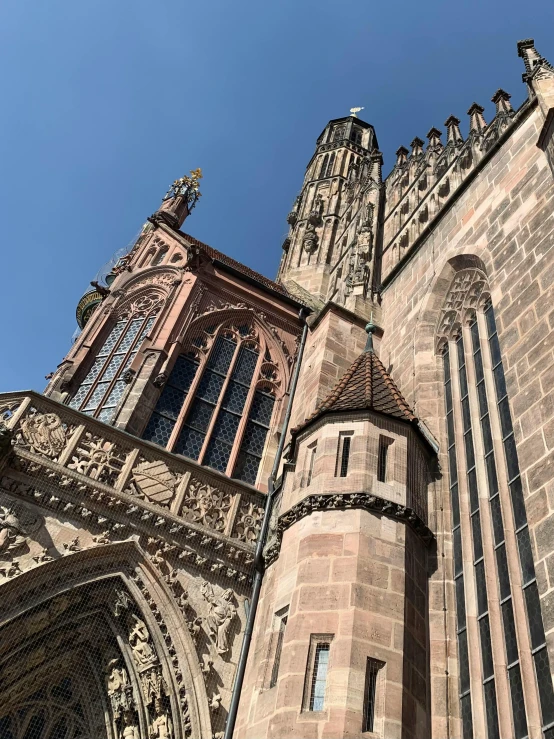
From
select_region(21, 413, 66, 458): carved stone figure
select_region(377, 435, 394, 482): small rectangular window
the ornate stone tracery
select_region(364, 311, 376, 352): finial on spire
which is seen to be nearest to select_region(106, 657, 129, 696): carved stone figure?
select_region(21, 413, 66, 458): carved stone figure

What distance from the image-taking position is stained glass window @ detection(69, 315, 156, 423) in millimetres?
10555

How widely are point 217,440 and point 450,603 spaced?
16.5ft

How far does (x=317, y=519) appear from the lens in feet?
24.2

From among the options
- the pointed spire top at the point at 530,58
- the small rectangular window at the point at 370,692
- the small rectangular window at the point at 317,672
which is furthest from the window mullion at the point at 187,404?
the pointed spire top at the point at 530,58

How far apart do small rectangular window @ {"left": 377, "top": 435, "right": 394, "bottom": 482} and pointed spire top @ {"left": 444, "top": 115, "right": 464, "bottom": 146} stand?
9.37m

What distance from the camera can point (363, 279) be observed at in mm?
13484

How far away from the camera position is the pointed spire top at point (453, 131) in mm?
14802

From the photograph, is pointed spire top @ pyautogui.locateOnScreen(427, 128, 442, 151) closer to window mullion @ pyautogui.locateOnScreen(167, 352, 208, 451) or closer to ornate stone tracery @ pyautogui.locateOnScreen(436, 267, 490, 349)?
ornate stone tracery @ pyautogui.locateOnScreen(436, 267, 490, 349)

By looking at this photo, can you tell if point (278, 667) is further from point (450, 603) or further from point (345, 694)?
point (450, 603)

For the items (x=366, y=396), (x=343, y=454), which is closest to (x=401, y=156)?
(x=366, y=396)

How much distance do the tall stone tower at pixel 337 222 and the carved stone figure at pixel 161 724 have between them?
8078 millimetres

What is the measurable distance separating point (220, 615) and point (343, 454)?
2.62 metres

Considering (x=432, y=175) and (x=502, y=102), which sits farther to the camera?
(x=432, y=175)

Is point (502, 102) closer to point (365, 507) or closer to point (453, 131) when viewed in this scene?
point (453, 131)
